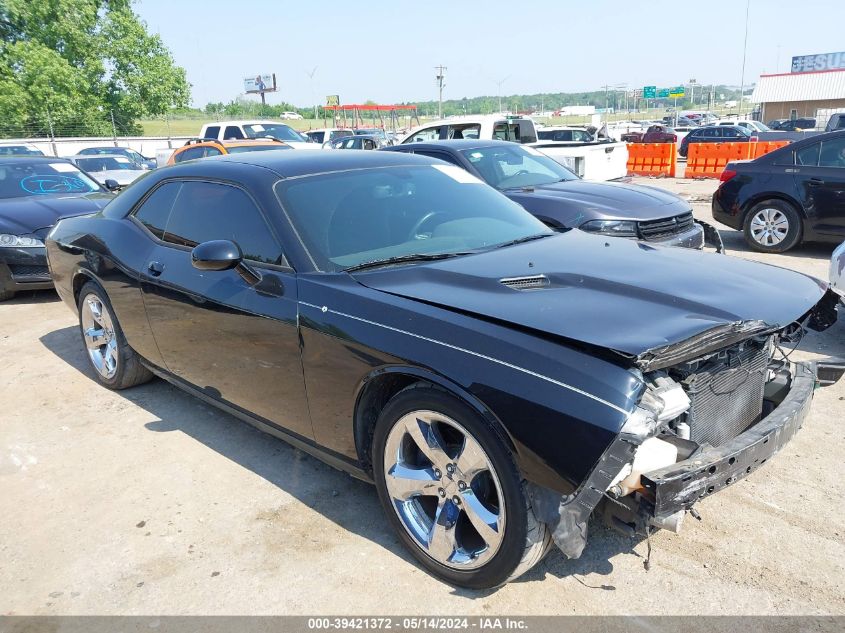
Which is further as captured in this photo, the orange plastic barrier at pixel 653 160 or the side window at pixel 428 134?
the orange plastic barrier at pixel 653 160

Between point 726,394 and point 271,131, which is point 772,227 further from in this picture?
point 271,131

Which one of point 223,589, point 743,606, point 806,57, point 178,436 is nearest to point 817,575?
point 743,606

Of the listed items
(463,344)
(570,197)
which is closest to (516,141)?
(570,197)

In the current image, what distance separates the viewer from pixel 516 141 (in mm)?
11852

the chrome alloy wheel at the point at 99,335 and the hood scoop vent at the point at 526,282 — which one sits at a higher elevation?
the hood scoop vent at the point at 526,282

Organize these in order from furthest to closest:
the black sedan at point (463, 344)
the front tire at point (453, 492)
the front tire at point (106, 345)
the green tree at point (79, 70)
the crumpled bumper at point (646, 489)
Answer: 1. the green tree at point (79, 70)
2. the front tire at point (106, 345)
3. the front tire at point (453, 492)
4. the black sedan at point (463, 344)
5. the crumpled bumper at point (646, 489)

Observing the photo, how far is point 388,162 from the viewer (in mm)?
3969

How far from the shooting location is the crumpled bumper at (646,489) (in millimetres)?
2174

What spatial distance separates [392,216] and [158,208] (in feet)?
5.50

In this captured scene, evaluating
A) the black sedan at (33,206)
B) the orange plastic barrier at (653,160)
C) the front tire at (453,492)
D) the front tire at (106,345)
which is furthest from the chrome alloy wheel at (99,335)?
the orange plastic barrier at (653,160)

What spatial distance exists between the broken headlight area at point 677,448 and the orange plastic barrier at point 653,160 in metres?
19.2

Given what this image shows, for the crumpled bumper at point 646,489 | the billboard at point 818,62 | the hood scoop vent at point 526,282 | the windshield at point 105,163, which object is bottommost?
the crumpled bumper at point 646,489

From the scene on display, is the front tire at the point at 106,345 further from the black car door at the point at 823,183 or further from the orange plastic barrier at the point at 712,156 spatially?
the orange plastic barrier at the point at 712,156

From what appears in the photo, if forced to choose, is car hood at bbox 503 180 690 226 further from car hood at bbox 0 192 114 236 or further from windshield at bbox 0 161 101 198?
windshield at bbox 0 161 101 198
